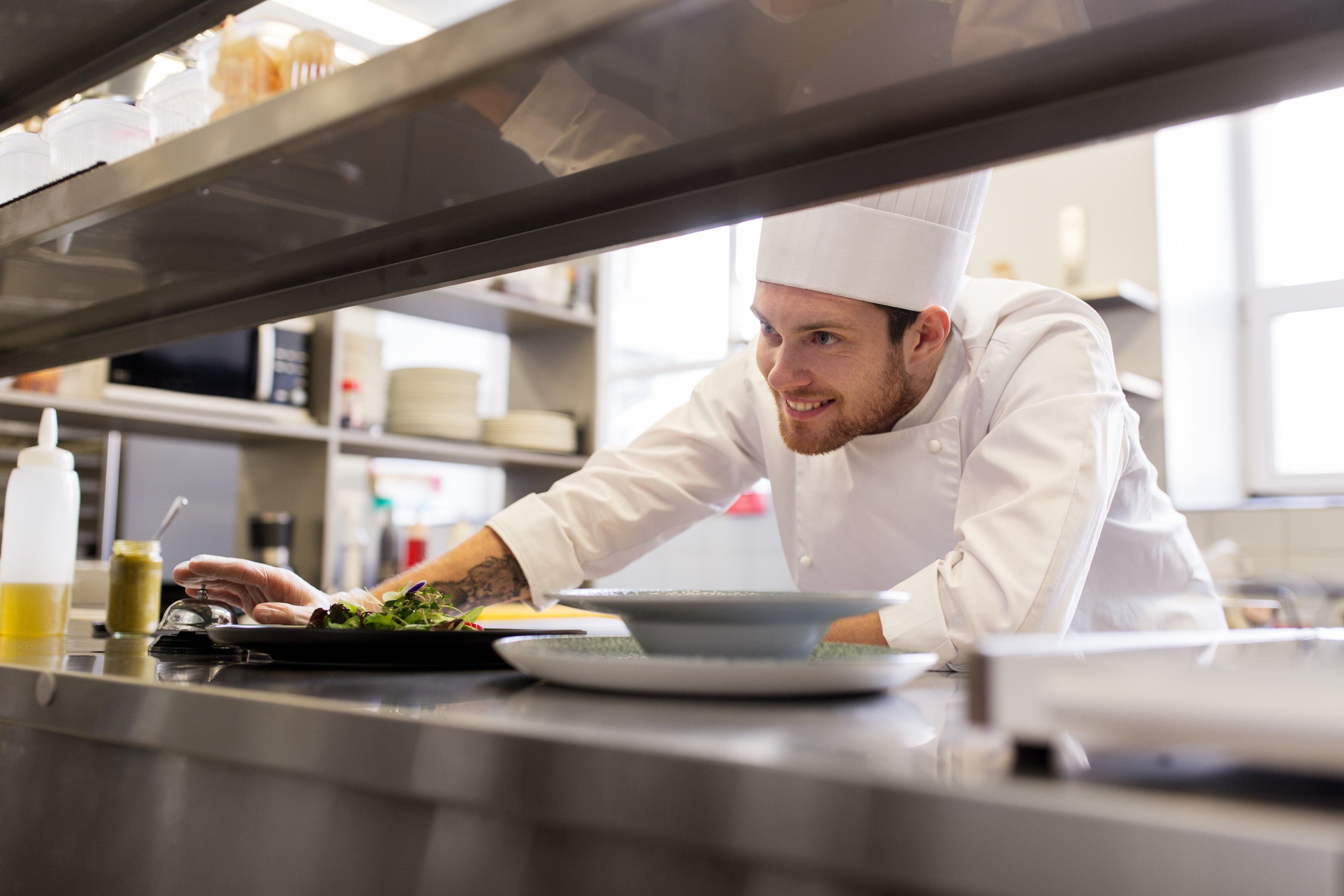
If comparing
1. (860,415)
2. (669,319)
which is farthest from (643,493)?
(669,319)

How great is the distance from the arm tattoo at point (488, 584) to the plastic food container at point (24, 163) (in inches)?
28.1

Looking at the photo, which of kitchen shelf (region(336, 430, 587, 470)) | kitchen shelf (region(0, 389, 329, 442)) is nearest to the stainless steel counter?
kitchen shelf (region(0, 389, 329, 442))

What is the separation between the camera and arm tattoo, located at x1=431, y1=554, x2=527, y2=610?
153 centimetres

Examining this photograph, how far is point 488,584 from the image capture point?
5.11 feet

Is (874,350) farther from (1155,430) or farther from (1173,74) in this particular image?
(1155,430)

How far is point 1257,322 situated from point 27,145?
4.64 metres

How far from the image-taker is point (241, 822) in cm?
65

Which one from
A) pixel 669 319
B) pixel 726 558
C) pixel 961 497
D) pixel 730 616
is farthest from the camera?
pixel 669 319

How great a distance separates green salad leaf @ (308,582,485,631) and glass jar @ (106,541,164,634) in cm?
34

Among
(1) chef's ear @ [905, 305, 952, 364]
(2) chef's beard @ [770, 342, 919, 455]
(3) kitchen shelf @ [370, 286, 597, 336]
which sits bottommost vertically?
(2) chef's beard @ [770, 342, 919, 455]

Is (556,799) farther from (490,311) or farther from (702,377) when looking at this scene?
(490,311)

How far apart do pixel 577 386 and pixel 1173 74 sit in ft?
10.6

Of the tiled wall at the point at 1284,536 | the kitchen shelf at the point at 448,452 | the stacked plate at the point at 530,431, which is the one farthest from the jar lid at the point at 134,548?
the tiled wall at the point at 1284,536

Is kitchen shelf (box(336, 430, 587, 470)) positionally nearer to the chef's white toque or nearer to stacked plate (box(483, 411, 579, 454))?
stacked plate (box(483, 411, 579, 454))
